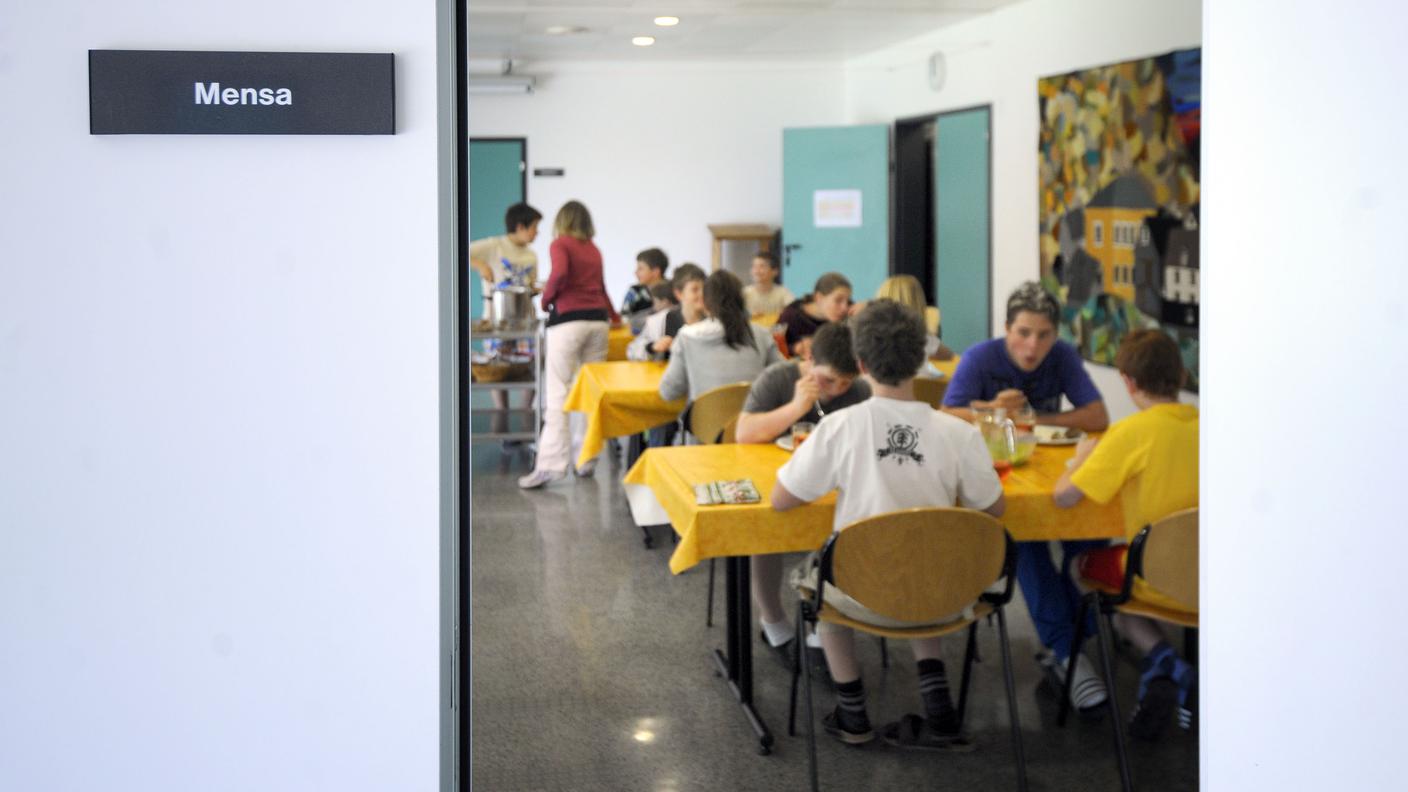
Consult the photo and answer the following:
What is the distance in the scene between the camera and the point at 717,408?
16.4ft

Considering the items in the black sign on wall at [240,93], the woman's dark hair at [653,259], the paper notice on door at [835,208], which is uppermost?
the paper notice on door at [835,208]

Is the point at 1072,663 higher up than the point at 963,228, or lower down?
lower down

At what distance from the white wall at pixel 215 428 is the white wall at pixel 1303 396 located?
2.94ft

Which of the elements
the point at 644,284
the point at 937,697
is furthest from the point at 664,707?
the point at 644,284

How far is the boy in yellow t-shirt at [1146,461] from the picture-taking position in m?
3.28

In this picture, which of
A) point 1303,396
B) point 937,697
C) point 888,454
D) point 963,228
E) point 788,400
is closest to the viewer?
point 1303,396

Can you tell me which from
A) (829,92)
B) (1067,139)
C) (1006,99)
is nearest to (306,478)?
(1067,139)

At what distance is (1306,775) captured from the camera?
1.46 m

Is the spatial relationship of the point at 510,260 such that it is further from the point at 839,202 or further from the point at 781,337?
the point at 839,202

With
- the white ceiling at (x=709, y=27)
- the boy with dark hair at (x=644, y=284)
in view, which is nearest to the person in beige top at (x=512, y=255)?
the boy with dark hair at (x=644, y=284)

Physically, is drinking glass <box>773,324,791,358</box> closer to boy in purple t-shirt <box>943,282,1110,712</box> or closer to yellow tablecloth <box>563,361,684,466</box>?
yellow tablecloth <box>563,361,684,466</box>

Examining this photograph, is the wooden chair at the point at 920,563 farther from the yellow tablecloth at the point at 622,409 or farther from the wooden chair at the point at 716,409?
the yellow tablecloth at the point at 622,409

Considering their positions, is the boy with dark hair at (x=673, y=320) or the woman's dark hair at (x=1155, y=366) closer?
the woman's dark hair at (x=1155, y=366)

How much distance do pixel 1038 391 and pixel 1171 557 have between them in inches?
51.0
